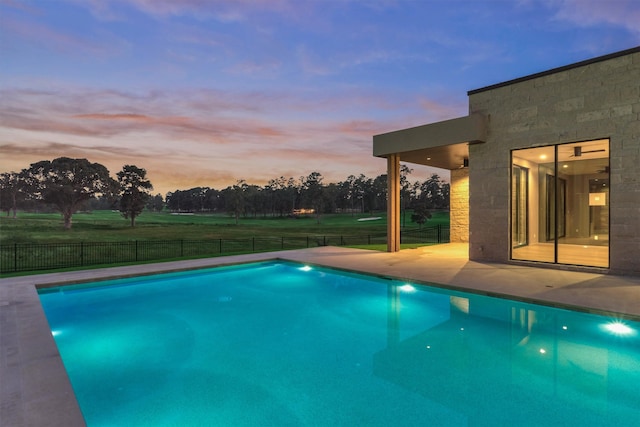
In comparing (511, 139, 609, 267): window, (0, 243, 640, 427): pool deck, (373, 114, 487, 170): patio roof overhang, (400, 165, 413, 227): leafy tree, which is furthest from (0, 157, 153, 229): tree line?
(511, 139, 609, 267): window

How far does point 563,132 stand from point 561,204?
8.02ft

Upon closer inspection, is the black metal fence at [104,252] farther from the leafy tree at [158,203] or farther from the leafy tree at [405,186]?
the leafy tree at [158,203]

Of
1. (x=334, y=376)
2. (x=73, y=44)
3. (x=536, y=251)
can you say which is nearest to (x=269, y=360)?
(x=334, y=376)

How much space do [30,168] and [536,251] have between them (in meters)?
44.3

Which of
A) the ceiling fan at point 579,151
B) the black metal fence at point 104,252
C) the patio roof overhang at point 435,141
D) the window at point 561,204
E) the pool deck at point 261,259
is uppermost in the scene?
the patio roof overhang at point 435,141

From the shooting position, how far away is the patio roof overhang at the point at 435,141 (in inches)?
442

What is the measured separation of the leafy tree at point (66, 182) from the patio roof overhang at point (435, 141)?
3676 cm

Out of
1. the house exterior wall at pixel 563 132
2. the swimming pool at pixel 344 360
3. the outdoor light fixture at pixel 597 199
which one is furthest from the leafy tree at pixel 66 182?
the outdoor light fixture at pixel 597 199

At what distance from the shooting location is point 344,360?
485 centimetres

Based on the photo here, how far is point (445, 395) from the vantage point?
3.85 meters

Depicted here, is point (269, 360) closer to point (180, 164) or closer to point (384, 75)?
point (384, 75)

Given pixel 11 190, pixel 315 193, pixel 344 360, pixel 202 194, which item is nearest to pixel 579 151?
pixel 344 360

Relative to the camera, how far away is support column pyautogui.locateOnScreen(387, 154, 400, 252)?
552 inches

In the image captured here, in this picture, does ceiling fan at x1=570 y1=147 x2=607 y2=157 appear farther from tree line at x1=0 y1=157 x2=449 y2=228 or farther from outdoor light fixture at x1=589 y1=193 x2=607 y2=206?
tree line at x1=0 y1=157 x2=449 y2=228
